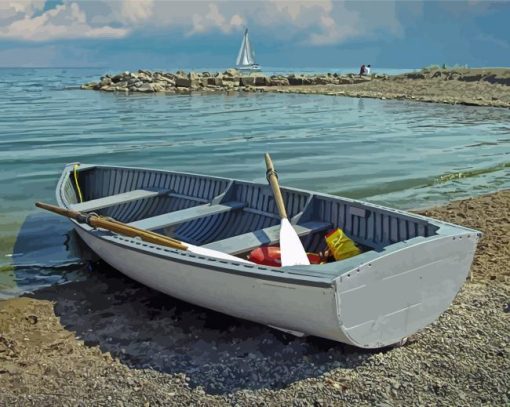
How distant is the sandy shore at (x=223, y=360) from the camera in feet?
18.4

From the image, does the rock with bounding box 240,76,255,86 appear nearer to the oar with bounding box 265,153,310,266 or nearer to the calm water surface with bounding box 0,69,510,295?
the calm water surface with bounding box 0,69,510,295

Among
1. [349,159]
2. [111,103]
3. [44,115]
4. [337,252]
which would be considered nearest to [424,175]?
[349,159]

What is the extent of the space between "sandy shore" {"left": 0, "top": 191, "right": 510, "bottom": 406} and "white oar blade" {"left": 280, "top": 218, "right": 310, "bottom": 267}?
0.91 m

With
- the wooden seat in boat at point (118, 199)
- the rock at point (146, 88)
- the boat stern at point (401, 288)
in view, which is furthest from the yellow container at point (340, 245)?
the rock at point (146, 88)

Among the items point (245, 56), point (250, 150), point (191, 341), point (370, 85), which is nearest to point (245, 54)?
point (245, 56)

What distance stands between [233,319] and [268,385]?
1663 mm

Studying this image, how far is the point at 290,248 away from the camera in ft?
23.7

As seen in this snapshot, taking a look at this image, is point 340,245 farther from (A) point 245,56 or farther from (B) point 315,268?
(A) point 245,56

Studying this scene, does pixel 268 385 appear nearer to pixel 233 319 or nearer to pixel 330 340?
pixel 330 340

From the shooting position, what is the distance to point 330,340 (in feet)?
21.2

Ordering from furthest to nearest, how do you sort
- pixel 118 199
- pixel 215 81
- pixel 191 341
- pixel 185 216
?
1. pixel 215 81
2. pixel 118 199
3. pixel 185 216
4. pixel 191 341

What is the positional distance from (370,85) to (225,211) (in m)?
57.1

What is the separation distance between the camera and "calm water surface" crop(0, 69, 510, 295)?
493 inches

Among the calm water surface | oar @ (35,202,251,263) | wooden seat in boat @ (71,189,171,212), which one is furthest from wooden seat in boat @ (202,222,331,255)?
the calm water surface
